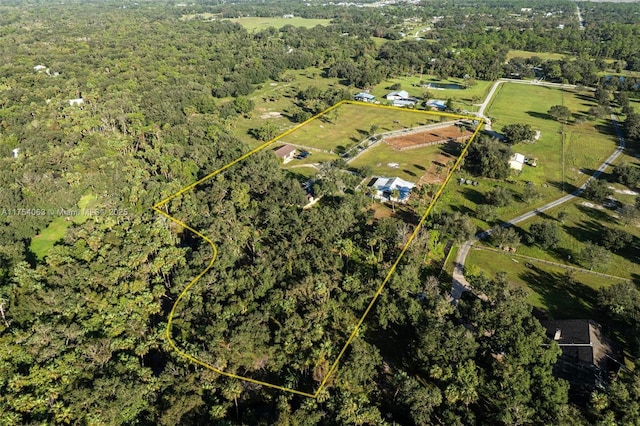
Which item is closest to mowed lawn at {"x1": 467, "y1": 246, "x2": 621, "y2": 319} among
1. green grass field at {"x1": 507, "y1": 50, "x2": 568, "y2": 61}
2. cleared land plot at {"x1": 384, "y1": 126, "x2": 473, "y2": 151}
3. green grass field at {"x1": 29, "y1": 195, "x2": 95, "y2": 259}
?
cleared land plot at {"x1": 384, "y1": 126, "x2": 473, "y2": 151}

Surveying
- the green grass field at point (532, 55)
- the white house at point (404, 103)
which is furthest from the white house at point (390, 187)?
the green grass field at point (532, 55)

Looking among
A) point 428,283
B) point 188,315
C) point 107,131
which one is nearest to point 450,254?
point 428,283

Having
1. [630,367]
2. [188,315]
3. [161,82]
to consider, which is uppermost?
[161,82]

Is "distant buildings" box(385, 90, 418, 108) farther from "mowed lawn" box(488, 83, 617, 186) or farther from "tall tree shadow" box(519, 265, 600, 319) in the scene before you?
"tall tree shadow" box(519, 265, 600, 319)

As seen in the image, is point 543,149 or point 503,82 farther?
point 503,82

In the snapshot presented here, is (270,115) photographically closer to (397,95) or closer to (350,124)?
(350,124)

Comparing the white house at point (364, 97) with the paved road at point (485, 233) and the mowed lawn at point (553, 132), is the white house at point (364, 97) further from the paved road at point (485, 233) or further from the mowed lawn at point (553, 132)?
the paved road at point (485, 233)

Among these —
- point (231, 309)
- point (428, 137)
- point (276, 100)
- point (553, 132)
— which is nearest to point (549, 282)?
point (231, 309)

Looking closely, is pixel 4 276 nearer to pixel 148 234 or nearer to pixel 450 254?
pixel 148 234
